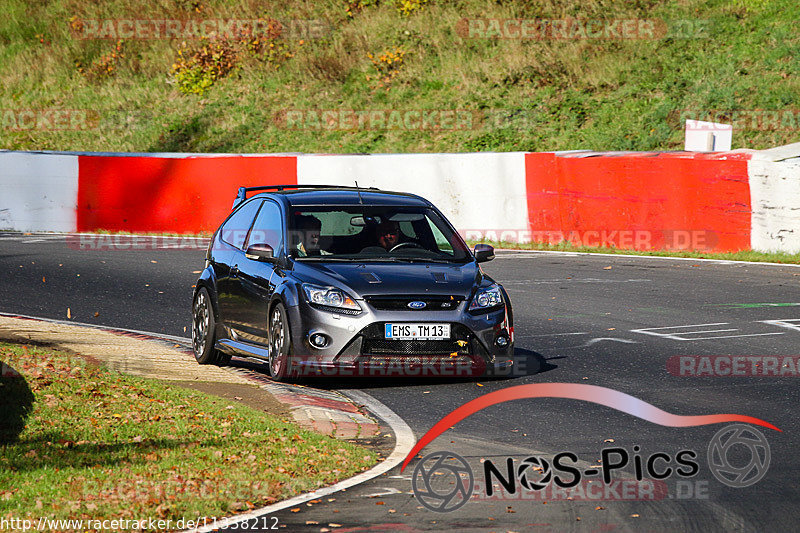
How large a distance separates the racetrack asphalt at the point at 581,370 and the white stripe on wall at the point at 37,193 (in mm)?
3755

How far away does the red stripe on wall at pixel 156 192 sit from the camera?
25219mm

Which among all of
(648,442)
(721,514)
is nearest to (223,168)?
(648,442)

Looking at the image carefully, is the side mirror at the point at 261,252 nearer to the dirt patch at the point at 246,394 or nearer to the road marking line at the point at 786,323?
the dirt patch at the point at 246,394

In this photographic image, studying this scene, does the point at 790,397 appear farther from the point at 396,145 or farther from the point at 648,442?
the point at 396,145

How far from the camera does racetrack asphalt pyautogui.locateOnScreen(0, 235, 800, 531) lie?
6039mm

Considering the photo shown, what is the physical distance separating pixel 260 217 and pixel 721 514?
6223mm

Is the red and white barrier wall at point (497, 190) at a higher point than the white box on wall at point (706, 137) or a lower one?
lower

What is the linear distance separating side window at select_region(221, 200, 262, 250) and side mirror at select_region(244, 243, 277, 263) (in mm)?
769

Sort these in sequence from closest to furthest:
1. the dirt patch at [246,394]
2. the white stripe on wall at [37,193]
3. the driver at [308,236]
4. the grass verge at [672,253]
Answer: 1. the dirt patch at [246,394]
2. the driver at [308,236]
3. the grass verge at [672,253]
4. the white stripe on wall at [37,193]

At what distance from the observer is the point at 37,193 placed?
26.0 m

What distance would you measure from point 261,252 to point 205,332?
4.27 ft

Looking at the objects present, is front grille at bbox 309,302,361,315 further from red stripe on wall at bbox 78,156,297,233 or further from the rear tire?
red stripe on wall at bbox 78,156,297,233

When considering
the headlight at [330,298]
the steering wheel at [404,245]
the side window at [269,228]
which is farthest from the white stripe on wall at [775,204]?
the headlight at [330,298]

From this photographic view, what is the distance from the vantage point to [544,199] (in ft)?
72.6
